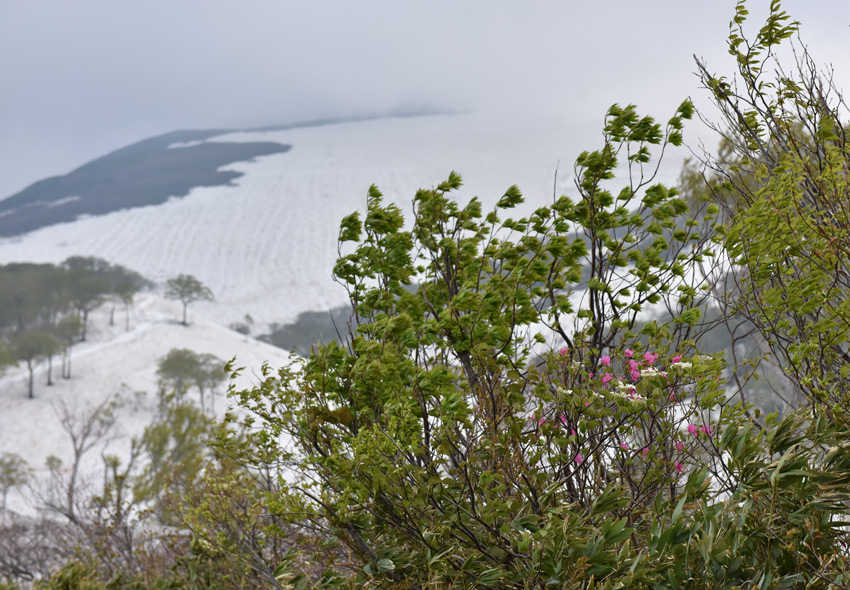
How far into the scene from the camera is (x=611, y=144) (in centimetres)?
371

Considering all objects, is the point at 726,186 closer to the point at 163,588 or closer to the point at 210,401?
the point at 163,588

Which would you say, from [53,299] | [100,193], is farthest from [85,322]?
[100,193]

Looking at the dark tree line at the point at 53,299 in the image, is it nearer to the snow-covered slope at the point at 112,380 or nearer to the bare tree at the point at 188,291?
Result: the snow-covered slope at the point at 112,380

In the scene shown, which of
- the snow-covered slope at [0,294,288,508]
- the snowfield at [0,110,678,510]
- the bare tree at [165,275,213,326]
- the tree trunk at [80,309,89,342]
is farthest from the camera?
the bare tree at [165,275,213,326]

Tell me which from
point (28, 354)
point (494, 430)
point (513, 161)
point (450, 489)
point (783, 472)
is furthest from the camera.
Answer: point (513, 161)

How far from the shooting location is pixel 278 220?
514 ft

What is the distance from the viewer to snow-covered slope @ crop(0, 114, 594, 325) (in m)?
126

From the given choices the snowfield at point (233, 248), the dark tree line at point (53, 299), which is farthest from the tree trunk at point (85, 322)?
the snowfield at point (233, 248)

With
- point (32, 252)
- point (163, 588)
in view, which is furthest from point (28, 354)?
point (32, 252)

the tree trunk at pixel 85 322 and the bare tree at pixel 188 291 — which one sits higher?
the bare tree at pixel 188 291

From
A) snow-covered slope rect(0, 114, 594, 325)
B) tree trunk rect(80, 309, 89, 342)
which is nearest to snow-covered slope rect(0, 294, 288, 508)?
tree trunk rect(80, 309, 89, 342)

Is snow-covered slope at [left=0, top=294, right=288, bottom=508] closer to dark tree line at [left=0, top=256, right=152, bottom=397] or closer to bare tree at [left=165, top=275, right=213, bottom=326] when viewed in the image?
dark tree line at [left=0, top=256, right=152, bottom=397]

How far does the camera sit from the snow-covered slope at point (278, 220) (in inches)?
4943

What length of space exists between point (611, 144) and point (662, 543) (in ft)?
7.43
